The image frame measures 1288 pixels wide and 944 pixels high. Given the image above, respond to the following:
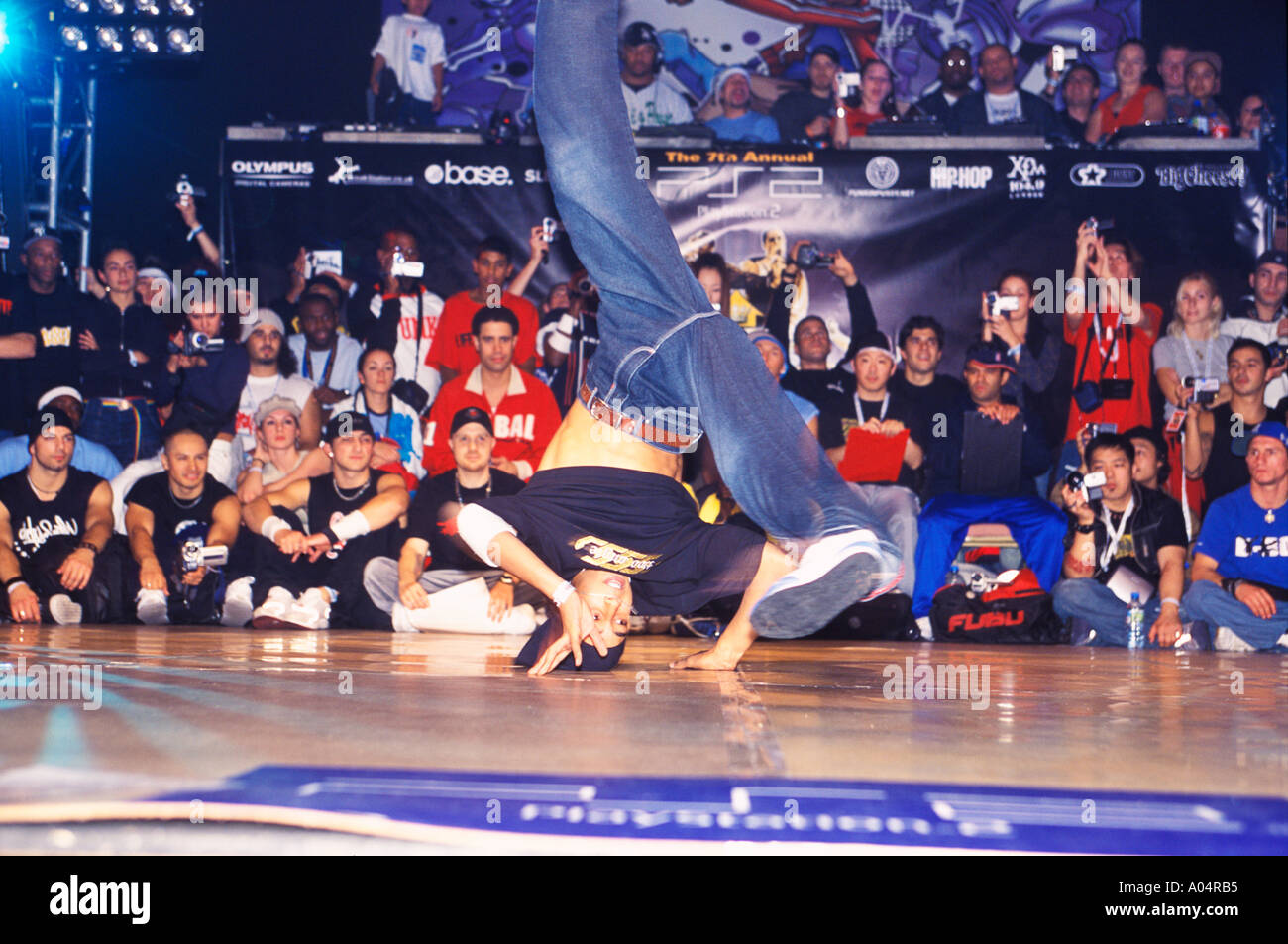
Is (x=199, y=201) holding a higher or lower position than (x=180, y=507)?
higher

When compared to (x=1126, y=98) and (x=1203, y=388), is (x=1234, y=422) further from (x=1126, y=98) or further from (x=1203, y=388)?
(x=1126, y=98)

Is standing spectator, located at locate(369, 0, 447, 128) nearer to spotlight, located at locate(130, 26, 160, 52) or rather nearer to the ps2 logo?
spotlight, located at locate(130, 26, 160, 52)

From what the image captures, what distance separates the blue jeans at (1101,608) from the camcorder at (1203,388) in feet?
3.65

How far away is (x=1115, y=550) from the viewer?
4645mm

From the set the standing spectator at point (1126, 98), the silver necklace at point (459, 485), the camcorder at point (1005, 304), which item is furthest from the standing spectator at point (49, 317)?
the standing spectator at point (1126, 98)

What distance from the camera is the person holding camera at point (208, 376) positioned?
205 inches

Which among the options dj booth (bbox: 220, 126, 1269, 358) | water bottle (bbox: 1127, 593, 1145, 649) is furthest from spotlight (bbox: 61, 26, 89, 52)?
water bottle (bbox: 1127, 593, 1145, 649)

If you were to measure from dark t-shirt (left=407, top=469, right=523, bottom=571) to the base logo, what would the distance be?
3002 millimetres

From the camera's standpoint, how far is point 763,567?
2.71m

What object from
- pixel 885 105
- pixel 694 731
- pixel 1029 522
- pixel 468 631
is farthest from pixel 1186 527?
pixel 694 731

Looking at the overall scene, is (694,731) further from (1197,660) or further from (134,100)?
(134,100)

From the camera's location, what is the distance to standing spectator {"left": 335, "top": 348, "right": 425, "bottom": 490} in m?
5.31

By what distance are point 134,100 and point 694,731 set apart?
664 centimetres
